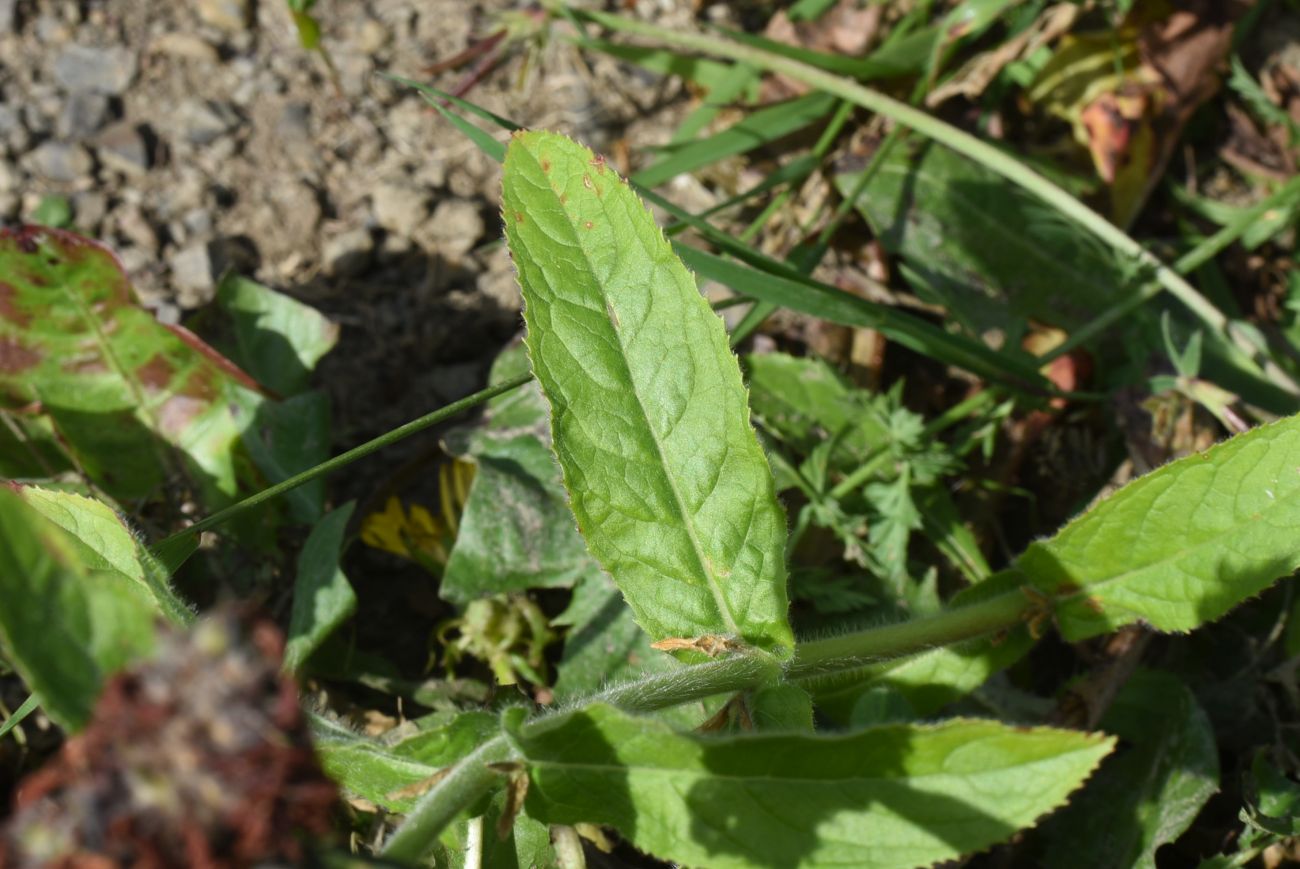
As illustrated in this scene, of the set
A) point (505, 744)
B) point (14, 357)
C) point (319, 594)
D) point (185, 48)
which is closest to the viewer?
point (505, 744)

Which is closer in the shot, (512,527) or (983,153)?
(512,527)

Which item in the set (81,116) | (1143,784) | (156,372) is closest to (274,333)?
(156,372)

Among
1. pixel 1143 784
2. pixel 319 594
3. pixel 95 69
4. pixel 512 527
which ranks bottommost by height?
pixel 1143 784

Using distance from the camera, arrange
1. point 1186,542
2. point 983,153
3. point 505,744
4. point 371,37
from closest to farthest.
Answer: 1. point 505,744
2. point 1186,542
3. point 983,153
4. point 371,37

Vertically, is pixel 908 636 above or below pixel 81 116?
below

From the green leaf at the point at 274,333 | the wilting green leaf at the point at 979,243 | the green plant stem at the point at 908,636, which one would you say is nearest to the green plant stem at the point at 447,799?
the green plant stem at the point at 908,636

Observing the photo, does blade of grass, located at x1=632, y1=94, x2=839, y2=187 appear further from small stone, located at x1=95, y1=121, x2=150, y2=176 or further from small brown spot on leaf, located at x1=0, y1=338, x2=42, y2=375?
small brown spot on leaf, located at x1=0, y1=338, x2=42, y2=375

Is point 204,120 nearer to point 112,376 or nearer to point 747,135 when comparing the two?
point 112,376

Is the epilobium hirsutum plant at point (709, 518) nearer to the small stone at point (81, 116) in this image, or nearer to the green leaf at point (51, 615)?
the green leaf at point (51, 615)
